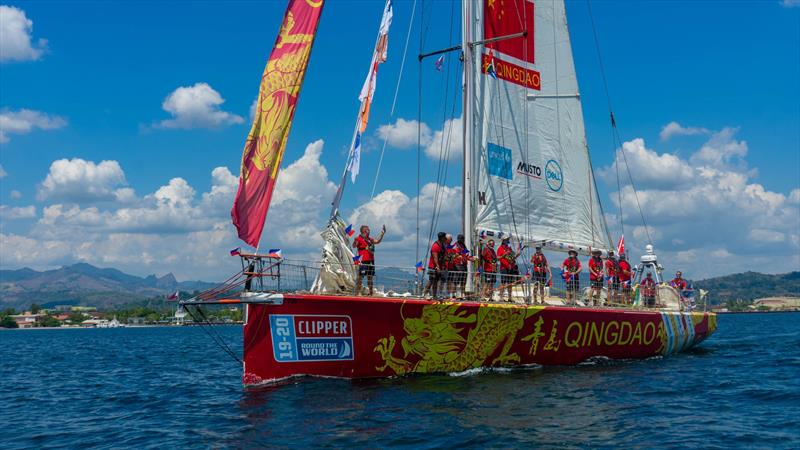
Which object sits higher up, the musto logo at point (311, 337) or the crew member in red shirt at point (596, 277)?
the crew member in red shirt at point (596, 277)

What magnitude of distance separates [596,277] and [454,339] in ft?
22.7

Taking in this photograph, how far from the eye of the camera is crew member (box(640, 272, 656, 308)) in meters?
22.9

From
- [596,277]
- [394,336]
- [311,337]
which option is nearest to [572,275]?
[596,277]

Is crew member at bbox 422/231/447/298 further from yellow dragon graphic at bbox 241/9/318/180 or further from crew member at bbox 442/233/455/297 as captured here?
yellow dragon graphic at bbox 241/9/318/180

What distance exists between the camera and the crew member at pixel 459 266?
16.2m

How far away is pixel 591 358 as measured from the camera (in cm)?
1884

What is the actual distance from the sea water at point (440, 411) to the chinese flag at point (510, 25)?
8.97m

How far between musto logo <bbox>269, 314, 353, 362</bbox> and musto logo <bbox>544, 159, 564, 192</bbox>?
9.31m

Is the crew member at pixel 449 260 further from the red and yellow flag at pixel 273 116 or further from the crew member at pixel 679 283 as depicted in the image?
the crew member at pixel 679 283

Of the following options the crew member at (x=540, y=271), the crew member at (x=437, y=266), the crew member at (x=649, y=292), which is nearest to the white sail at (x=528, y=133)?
the crew member at (x=540, y=271)

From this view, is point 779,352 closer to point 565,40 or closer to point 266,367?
A: point 565,40

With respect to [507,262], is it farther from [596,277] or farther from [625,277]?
[625,277]

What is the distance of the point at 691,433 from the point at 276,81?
1024 centimetres

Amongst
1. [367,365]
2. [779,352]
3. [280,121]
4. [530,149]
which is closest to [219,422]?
[367,365]
